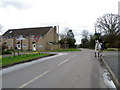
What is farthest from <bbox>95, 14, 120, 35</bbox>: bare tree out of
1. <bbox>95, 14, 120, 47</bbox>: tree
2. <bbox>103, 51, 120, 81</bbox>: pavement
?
<bbox>103, 51, 120, 81</bbox>: pavement

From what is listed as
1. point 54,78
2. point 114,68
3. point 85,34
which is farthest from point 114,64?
point 85,34

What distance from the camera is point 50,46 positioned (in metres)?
48.4

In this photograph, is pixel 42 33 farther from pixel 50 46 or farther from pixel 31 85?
pixel 31 85

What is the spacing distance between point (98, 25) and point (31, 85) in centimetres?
5141

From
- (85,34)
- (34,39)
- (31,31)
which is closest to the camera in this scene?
(34,39)

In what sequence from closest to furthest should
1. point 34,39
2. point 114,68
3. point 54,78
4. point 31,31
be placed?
1. point 54,78
2. point 114,68
3. point 34,39
4. point 31,31

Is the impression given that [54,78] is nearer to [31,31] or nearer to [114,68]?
[114,68]

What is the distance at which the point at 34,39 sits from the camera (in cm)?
4891

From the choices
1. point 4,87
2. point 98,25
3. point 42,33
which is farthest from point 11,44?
point 4,87

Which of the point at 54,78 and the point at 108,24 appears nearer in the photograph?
the point at 54,78

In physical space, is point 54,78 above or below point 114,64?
below

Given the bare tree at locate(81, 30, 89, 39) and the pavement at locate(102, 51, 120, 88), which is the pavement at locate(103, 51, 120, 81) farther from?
the bare tree at locate(81, 30, 89, 39)

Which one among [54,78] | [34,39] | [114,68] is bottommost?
[54,78]

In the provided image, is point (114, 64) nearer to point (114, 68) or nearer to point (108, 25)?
point (114, 68)
